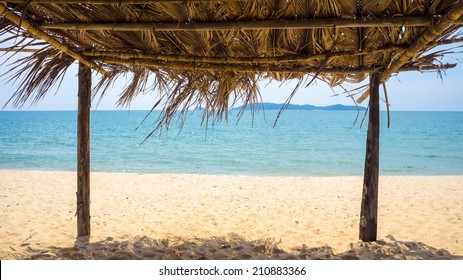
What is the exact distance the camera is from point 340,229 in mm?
4027

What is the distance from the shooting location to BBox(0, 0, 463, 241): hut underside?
193cm

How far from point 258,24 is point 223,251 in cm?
188

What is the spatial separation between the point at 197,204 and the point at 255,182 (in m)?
2.53

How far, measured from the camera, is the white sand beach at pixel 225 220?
3.05 m

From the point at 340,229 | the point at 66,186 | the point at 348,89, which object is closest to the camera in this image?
the point at 348,89

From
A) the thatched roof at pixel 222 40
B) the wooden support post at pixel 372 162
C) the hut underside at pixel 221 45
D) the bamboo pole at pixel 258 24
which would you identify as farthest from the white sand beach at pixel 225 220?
the bamboo pole at pixel 258 24

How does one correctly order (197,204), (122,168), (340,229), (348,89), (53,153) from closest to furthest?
(348,89), (340,229), (197,204), (122,168), (53,153)

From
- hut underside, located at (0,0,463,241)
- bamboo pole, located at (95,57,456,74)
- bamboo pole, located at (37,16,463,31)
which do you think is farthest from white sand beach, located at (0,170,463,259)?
bamboo pole, located at (37,16,463,31)

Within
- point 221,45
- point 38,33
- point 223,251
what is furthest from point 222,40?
point 223,251

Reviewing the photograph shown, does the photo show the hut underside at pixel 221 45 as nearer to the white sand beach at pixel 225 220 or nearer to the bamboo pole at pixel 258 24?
the bamboo pole at pixel 258 24

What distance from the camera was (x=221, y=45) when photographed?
7.93 feet

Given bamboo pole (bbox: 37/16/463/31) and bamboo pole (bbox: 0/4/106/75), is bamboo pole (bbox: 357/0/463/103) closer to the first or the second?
bamboo pole (bbox: 37/16/463/31)

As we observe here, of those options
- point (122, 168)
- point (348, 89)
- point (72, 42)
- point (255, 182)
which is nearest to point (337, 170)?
point (255, 182)
